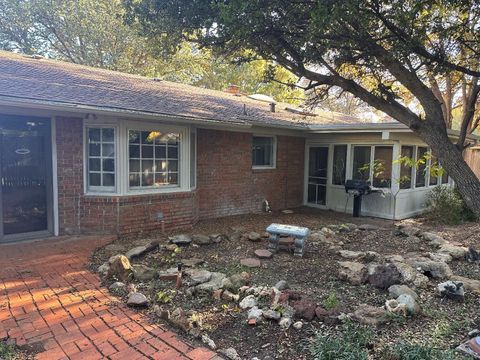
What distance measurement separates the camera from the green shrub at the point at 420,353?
2736 mm

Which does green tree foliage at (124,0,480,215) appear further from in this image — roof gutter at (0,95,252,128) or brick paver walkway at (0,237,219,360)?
brick paver walkway at (0,237,219,360)

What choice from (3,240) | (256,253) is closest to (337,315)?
(256,253)

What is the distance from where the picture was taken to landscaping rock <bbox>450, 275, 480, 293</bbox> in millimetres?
4397

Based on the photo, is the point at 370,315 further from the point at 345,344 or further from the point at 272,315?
the point at 272,315

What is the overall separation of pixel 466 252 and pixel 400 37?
12.8 ft

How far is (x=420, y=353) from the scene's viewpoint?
9.07 feet

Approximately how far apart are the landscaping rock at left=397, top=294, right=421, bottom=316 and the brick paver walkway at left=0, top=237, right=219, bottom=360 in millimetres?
2151

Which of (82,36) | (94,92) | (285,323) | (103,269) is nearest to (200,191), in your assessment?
(94,92)

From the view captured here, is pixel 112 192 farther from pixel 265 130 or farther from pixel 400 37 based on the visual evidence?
pixel 400 37

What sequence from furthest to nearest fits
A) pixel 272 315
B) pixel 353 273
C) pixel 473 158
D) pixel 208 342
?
pixel 473 158 → pixel 353 273 → pixel 272 315 → pixel 208 342

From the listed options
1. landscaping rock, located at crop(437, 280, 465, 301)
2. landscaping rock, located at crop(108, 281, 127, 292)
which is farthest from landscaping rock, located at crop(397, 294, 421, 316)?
landscaping rock, located at crop(108, 281, 127, 292)

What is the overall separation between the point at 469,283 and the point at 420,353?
239 centimetres

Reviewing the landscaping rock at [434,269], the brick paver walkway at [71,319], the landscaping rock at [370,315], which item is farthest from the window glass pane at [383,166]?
the brick paver walkway at [71,319]

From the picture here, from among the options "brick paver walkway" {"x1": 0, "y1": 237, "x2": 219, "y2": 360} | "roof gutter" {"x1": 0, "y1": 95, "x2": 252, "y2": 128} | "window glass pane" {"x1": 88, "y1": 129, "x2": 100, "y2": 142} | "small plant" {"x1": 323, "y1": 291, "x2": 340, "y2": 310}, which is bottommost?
"brick paver walkway" {"x1": 0, "y1": 237, "x2": 219, "y2": 360}
